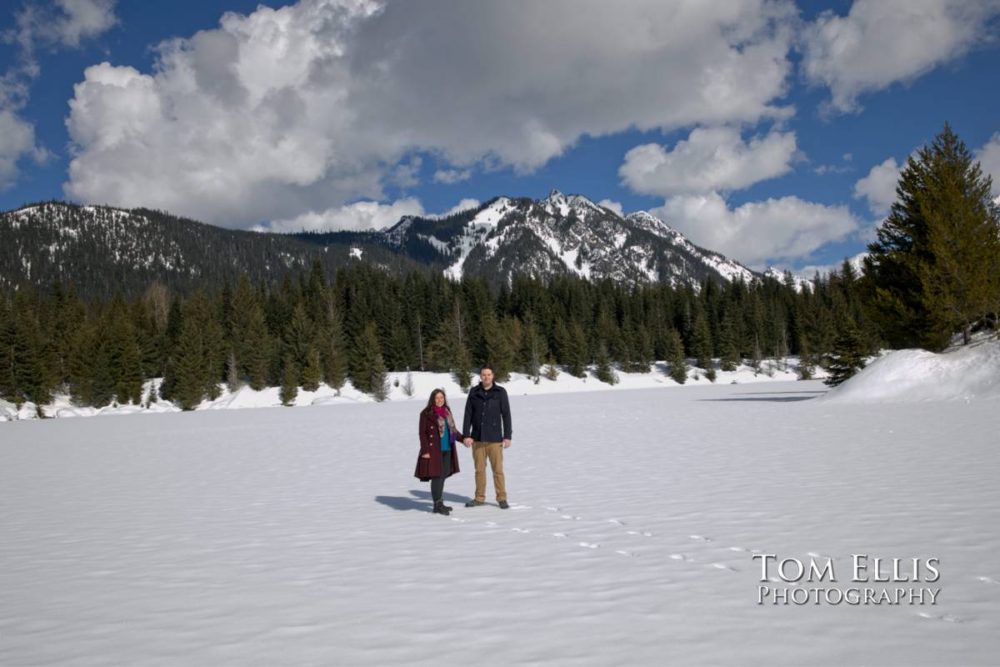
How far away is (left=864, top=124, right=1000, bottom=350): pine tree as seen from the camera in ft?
91.1

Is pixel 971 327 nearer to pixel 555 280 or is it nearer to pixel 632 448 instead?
pixel 632 448

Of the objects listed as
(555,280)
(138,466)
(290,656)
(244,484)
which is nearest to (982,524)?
(290,656)

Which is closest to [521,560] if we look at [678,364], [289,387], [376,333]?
[289,387]

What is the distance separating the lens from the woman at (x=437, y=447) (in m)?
10.1

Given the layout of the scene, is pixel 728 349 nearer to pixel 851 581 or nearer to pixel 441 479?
pixel 441 479

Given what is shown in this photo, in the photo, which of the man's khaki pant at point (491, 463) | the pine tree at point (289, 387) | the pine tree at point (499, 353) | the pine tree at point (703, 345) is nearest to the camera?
the man's khaki pant at point (491, 463)

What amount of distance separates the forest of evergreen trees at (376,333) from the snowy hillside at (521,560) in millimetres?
56442

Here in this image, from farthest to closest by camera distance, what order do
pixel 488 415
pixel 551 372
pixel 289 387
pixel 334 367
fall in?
1. pixel 551 372
2. pixel 334 367
3. pixel 289 387
4. pixel 488 415

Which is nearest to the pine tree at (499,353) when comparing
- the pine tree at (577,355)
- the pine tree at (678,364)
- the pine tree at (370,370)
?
the pine tree at (577,355)

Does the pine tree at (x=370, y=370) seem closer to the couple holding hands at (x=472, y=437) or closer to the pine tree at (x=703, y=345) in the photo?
the pine tree at (x=703, y=345)

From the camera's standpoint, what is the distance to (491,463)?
10391 mm

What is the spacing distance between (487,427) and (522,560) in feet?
12.3

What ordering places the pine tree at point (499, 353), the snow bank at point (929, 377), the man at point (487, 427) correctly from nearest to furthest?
the man at point (487, 427)
the snow bank at point (929, 377)
the pine tree at point (499, 353)

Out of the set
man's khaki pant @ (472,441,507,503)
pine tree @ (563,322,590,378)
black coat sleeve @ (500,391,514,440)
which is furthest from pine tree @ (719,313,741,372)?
man's khaki pant @ (472,441,507,503)
